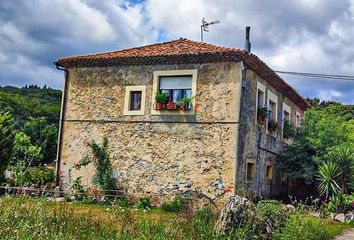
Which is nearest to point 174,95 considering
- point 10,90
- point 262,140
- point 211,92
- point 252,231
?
point 211,92

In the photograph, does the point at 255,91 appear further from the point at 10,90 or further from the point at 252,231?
the point at 10,90

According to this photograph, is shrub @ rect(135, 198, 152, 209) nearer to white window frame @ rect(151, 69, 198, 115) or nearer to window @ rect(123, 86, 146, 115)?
white window frame @ rect(151, 69, 198, 115)

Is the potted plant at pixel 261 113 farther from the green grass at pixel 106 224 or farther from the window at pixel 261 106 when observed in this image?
the green grass at pixel 106 224

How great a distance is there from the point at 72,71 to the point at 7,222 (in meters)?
13.5

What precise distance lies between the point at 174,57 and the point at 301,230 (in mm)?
9548

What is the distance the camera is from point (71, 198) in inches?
672

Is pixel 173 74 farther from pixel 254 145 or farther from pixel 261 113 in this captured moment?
pixel 254 145

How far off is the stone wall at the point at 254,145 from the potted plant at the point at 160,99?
2.80m

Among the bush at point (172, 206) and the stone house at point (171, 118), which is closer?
the bush at point (172, 206)

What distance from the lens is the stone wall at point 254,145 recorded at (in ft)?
54.7

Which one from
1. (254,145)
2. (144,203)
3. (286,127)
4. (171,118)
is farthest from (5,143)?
(286,127)

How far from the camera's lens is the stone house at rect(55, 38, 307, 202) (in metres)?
16.3

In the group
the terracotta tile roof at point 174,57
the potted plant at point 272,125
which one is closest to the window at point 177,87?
the terracotta tile roof at point 174,57

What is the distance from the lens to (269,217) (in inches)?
365
